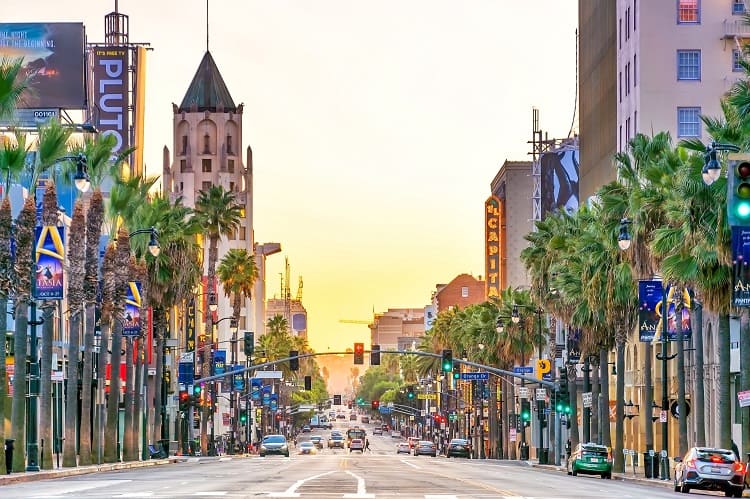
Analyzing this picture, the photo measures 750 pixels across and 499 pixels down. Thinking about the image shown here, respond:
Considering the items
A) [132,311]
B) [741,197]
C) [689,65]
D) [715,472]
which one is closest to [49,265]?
[132,311]

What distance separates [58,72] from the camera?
98.9 meters

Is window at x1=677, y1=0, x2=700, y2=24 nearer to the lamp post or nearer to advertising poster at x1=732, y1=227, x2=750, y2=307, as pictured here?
the lamp post

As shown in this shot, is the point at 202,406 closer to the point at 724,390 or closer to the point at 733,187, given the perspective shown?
the point at 724,390

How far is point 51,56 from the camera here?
326 feet

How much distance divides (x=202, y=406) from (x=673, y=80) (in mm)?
42789

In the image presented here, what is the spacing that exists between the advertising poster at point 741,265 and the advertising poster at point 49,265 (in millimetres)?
23844

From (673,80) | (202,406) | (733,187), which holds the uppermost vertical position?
(673,80)

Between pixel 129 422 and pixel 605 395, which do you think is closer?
pixel 605 395

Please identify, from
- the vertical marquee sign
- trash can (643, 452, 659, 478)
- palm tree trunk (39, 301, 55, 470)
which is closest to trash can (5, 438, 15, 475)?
palm tree trunk (39, 301, 55, 470)

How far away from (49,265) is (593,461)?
25093mm

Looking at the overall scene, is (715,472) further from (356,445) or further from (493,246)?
(493,246)

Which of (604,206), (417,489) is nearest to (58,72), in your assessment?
(604,206)

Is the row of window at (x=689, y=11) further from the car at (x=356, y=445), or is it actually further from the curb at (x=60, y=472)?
the car at (x=356, y=445)

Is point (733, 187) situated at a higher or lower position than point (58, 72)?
lower
